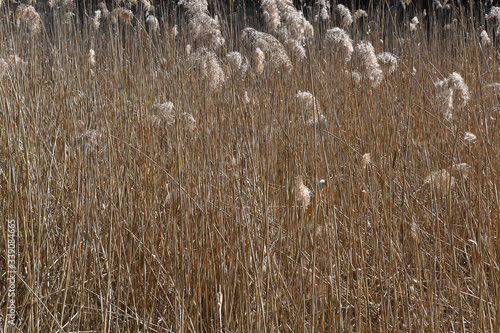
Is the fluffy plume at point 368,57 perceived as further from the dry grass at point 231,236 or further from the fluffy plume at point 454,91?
the fluffy plume at point 454,91

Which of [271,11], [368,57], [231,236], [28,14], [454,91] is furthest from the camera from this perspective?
[28,14]

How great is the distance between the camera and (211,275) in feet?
3.93

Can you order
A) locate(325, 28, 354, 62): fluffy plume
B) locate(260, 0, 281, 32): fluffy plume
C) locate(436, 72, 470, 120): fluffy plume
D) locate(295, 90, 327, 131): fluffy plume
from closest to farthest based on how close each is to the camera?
locate(436, 72, 470, 120): fluffy plume < locate(295, 90, 327, 131): fluffy plume < locate(325, 28, 354, 62): fluffy plume < locate(260, 0, 281, 32): fluffy plume

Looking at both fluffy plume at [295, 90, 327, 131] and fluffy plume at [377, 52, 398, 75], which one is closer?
fluffy plume at [295, 90, 327, 131]

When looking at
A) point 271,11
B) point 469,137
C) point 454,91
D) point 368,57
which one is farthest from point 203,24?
point 469,137

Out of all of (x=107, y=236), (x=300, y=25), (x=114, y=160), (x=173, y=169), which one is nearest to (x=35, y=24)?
(x=114, y=160)

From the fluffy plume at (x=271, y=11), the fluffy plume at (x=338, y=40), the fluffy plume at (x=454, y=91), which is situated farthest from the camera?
the fluffy plume at (x=271, y=11)

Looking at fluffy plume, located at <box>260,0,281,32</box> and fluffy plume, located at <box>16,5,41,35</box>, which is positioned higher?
fluffy plume, located at <box>16,5,41,35</box>

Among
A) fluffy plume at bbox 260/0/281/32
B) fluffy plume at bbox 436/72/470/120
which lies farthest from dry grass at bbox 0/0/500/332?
fluffy plume at bbox 260/0/281/32

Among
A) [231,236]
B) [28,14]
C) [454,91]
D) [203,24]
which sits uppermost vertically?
[28,14]

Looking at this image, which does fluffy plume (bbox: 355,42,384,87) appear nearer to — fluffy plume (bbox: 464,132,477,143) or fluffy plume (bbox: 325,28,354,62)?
fluffy plume (bbox: 325,28,354,62)

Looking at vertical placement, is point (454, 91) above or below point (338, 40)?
below

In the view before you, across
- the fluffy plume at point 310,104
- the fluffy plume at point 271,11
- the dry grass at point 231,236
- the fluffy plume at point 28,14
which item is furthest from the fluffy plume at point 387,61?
the fluffy plume at point 28,14

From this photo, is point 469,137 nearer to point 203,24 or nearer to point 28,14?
point 203,24
